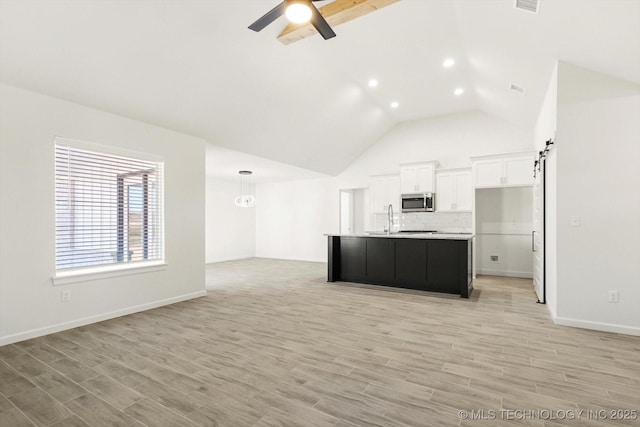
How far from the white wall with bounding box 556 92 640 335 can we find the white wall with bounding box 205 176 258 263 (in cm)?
832

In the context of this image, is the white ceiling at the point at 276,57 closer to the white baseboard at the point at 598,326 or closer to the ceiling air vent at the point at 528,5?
the ceiling air vent at the point at 528,5

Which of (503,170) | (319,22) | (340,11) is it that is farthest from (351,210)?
(319,22)

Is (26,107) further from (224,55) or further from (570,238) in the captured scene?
(570,238)

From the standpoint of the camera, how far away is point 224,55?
3.91 m

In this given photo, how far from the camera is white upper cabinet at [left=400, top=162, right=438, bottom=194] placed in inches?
290

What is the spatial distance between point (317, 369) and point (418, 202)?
5564mm

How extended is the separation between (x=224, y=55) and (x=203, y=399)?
369cm

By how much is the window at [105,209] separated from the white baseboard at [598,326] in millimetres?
5354

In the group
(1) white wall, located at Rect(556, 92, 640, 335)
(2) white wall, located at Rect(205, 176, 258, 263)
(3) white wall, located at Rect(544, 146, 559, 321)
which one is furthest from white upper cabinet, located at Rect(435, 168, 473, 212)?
(2) white wall, located at Rect(205, 176, 258, 263)

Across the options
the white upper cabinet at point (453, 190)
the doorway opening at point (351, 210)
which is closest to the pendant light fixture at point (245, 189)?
the doorway opening at point (351, 210)

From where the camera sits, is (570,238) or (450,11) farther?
(450,11)

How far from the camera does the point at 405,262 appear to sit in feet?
17.8

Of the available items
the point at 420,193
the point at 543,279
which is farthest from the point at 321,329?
the point at 420,193

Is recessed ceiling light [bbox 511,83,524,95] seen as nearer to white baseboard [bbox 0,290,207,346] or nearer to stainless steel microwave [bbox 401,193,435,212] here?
stainless steel microwave [bbox 401,193,435,212]
